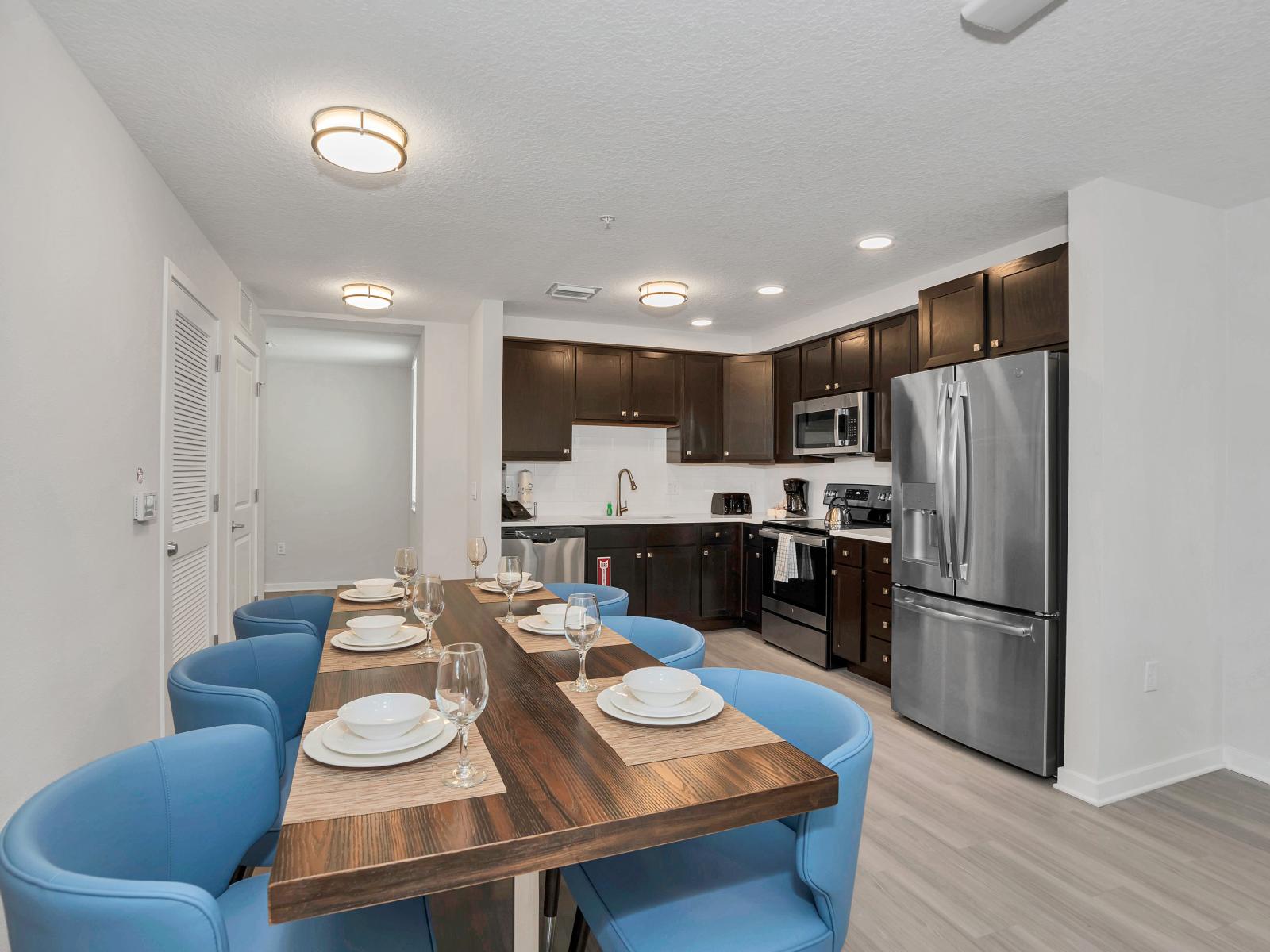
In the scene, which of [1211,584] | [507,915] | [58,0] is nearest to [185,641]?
[507,915]

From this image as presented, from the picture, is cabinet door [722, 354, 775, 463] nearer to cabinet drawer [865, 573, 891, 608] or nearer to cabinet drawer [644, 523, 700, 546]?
cabinet drawer [644, 523, 700, 546]

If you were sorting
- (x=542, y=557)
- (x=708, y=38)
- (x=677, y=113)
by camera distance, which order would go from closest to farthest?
(x=708, y=38) < (x=677, y=113) < (x=542, y=557)

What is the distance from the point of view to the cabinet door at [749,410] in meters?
5.81

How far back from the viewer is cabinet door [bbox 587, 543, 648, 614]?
5203mm

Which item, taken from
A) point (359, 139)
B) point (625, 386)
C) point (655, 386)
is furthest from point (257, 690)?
point (655, 386)

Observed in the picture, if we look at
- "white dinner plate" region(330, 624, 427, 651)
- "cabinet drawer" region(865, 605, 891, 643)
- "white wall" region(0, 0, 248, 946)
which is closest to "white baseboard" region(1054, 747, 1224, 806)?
"cabinet drawer" region(865, 605, 891, 643)

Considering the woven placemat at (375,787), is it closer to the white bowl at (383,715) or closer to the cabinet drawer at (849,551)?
the white bowl at (383,715)

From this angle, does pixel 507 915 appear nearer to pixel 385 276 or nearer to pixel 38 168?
pixel 38 168

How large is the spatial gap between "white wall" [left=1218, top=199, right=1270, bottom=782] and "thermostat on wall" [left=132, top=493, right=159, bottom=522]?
15.2ft

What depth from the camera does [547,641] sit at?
1.99m

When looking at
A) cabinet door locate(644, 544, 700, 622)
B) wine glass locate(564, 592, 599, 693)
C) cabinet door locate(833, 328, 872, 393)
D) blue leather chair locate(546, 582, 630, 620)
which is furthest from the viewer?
cabinet door locate(644, 544, 700, 622)

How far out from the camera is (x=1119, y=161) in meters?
2.67

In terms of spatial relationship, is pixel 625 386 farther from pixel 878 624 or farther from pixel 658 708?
pixel 658 708

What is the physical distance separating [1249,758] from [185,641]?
494 centimetres
